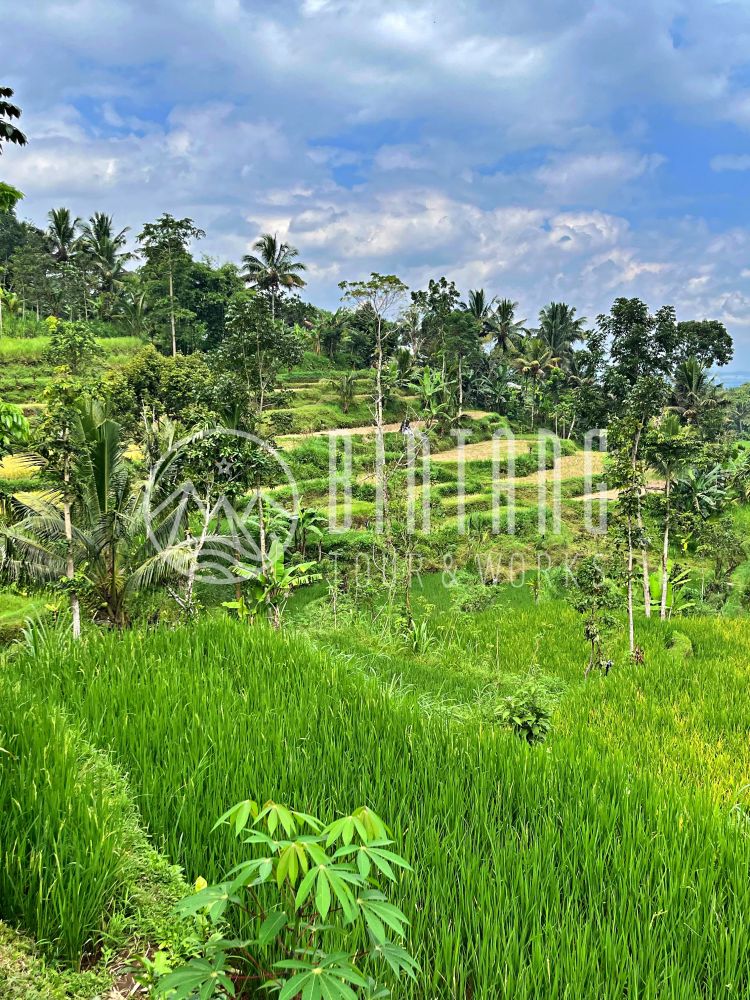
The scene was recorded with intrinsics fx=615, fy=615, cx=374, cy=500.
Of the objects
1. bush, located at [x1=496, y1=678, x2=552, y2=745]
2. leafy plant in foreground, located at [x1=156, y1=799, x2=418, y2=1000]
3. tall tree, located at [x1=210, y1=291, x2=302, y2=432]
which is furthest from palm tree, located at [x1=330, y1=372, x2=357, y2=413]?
Result: leafy plant in foreground, located at [x1=156, y1=799, x2=418, y2=1000]

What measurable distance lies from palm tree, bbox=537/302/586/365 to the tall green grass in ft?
137

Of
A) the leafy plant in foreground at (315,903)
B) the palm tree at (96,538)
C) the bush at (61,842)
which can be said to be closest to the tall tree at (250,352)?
the palm tree at (96,538)

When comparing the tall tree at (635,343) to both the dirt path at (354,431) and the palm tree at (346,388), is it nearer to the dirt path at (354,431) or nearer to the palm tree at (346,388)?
the dirt path at (354,431)

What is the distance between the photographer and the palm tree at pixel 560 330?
42406 mm

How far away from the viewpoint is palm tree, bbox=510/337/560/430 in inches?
1545

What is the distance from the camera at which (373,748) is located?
2.78m

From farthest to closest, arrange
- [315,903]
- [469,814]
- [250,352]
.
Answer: [250,352] → [469,814] → [315,903]

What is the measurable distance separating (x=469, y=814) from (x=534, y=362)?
3939 centimetres

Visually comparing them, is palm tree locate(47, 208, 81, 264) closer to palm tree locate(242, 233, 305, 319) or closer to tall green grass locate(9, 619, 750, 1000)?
palm tree locate(242, 233, 305, 319)

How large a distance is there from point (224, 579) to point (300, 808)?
26.9 feet

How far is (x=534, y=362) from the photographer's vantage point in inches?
1544

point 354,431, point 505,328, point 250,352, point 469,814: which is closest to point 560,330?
point 505,328

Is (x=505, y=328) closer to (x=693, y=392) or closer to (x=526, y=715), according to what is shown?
(x=693, y=392)

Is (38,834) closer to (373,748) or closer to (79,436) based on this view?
(373,748)
